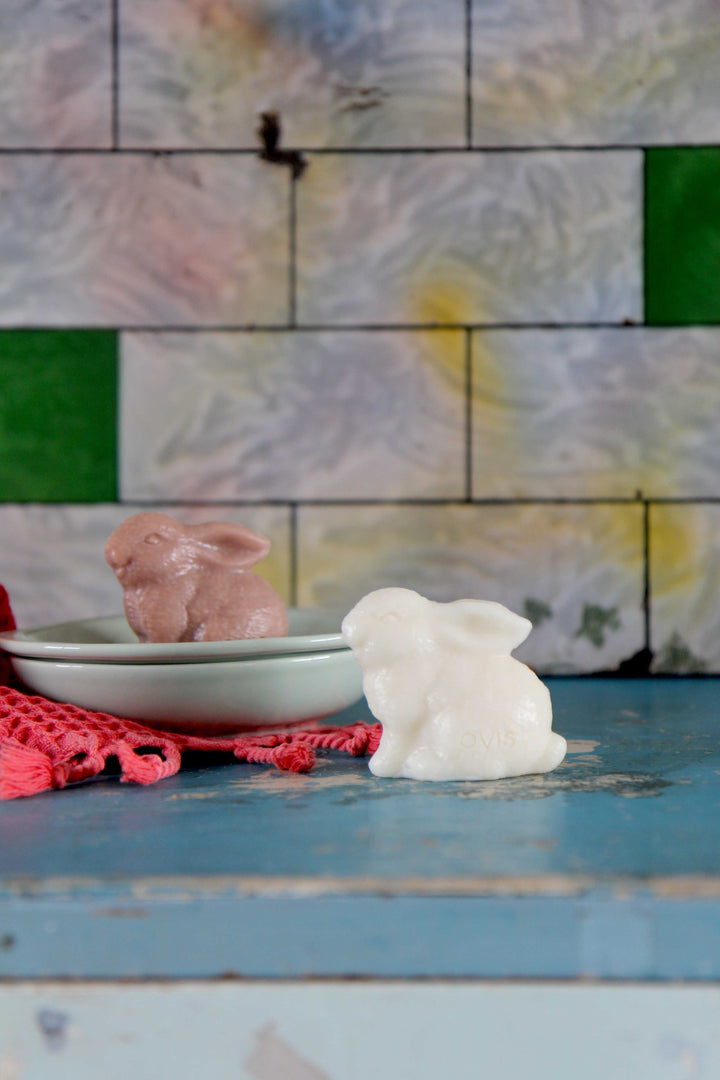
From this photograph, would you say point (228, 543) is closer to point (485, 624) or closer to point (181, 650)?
point (181, 650)

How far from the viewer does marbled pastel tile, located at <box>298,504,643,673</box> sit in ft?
4.10

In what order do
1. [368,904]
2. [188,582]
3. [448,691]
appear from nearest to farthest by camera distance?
[368,904] < [448,691] < [188,582]

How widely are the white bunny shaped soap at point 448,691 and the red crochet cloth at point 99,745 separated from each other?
0.30 feet

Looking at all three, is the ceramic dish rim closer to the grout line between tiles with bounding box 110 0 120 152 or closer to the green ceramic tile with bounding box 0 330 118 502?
the green ceramic tile with bounding box 0 330 118 502

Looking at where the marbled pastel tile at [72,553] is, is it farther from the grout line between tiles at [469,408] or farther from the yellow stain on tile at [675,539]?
the yellow stain on tile at [675,539]

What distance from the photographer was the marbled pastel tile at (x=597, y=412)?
4.09 feet

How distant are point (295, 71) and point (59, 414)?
0.56 metres

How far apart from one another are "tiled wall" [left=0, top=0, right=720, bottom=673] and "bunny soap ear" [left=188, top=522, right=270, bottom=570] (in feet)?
1.46

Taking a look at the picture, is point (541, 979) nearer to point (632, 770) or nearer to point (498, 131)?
point (632, 770)

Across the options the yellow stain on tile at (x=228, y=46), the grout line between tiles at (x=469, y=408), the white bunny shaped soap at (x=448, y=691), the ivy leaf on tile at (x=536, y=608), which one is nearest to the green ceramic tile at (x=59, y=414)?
the yellow stain on tile at (x=228, y=46)

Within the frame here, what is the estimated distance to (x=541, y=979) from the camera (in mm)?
448

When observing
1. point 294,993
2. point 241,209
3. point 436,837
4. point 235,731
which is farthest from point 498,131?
point 294,993

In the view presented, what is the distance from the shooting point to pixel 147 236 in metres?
1.25

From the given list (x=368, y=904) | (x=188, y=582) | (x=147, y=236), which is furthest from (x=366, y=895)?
(x=147, y=236)
